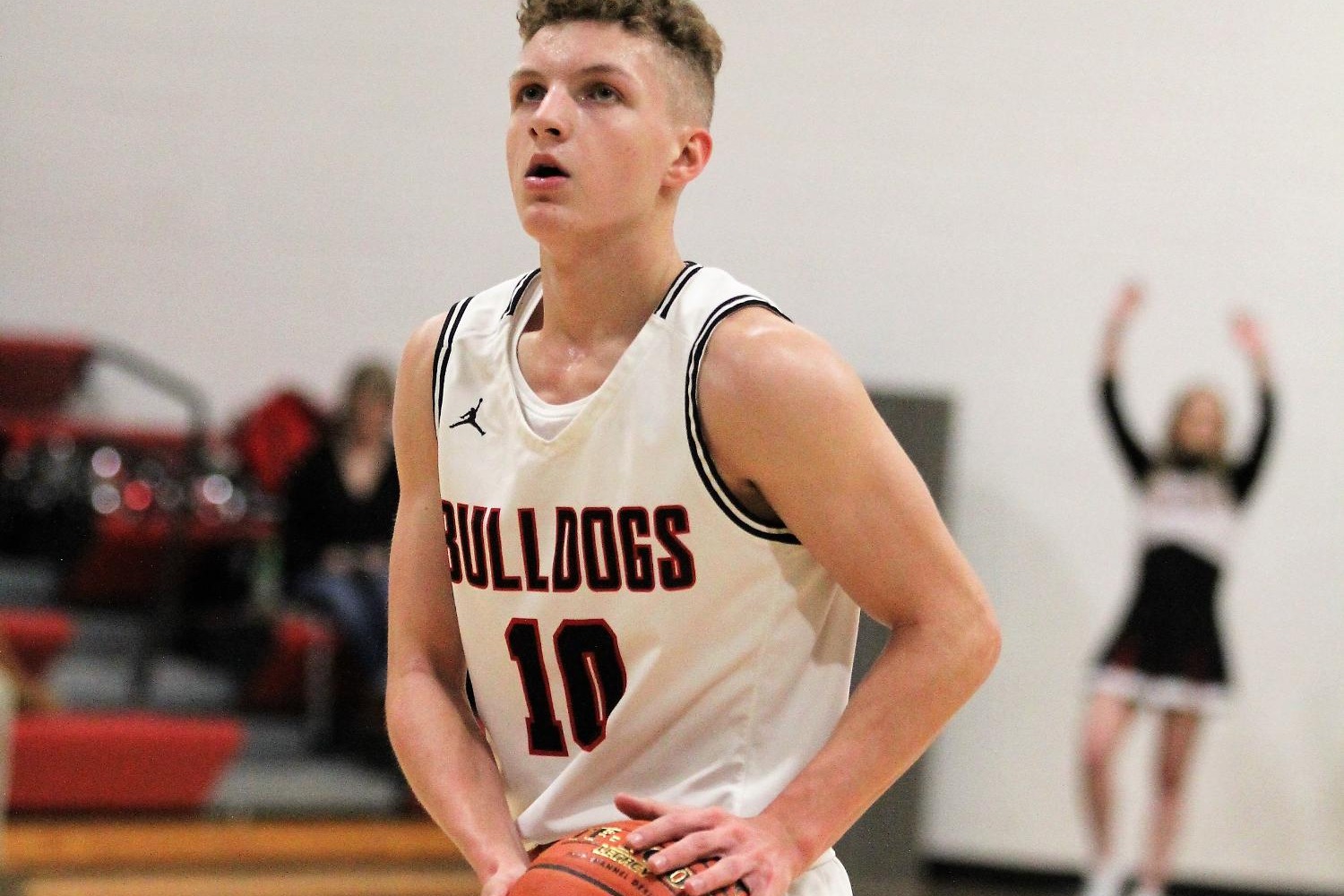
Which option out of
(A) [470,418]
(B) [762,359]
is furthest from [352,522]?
(B) [762,359]

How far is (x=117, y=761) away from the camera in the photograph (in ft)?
20.8

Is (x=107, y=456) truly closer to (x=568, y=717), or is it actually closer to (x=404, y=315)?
(x=404, y=315)

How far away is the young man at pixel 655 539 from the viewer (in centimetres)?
198

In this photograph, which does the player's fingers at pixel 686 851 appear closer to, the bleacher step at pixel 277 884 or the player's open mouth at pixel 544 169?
the player's open mouth at pixel 544 169

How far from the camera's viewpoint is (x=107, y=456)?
7.31m

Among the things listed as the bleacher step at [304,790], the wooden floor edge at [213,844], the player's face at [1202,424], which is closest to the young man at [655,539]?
the wooden floor edge at [213,844]

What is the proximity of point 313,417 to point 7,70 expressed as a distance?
7.88 feet

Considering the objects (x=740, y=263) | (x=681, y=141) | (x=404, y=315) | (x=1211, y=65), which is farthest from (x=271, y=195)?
(x=681, y=141)

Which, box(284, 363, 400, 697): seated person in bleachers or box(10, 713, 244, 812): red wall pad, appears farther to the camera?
box(284, 363, 400, 697): seated person in bleachers

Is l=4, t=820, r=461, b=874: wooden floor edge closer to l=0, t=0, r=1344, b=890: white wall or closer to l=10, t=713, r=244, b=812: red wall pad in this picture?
l=10, t=713, r=244, b=812: red wall pad

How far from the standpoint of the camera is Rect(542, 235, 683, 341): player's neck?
2.19 m

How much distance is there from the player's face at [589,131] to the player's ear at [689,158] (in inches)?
1.2

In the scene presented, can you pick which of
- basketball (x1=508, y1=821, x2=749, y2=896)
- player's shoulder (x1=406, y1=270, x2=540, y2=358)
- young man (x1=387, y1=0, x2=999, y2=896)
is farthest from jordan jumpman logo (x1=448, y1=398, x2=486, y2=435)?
basketball (x1=508, y1=821, x2=749, y2=896)

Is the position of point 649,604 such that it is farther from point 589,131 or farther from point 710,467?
point 589,131
